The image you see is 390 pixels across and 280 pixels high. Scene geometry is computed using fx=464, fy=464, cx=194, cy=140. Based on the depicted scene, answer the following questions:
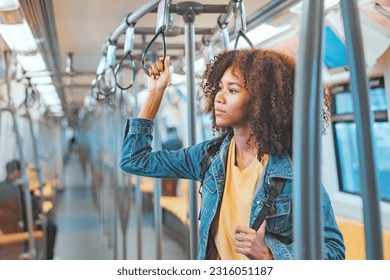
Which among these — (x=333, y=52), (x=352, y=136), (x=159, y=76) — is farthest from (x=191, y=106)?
(x=352, y=136)

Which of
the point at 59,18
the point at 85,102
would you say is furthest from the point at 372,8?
the point at 85,102

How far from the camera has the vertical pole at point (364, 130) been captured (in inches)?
34.8

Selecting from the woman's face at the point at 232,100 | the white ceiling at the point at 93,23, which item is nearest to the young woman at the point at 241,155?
the woman's face at the point at 232,100

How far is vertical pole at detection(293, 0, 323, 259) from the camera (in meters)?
0.84

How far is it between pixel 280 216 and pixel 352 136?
102 cm

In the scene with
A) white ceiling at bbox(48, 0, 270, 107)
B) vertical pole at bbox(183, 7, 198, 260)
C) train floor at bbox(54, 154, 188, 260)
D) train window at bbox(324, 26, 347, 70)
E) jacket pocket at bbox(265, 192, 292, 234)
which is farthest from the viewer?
train floor at bbox(54, 154, 188, 260)

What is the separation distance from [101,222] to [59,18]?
2836mm

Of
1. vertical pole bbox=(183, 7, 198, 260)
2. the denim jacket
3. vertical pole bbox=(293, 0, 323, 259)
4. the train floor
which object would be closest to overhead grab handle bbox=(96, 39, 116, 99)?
vertical pole bbox=(183, 7, 198, 260)

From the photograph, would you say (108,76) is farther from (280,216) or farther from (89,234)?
(89,234)

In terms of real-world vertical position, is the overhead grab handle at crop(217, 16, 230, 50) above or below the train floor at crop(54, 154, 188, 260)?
above

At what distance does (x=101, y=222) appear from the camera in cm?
422

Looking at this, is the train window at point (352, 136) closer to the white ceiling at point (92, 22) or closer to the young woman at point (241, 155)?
the young woman at point (241, 155)

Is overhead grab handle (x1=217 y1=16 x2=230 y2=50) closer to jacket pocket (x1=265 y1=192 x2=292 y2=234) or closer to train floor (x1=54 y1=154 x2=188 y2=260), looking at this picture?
jacket pocket (x1=265 y1=192 x2=292 y2=234)
